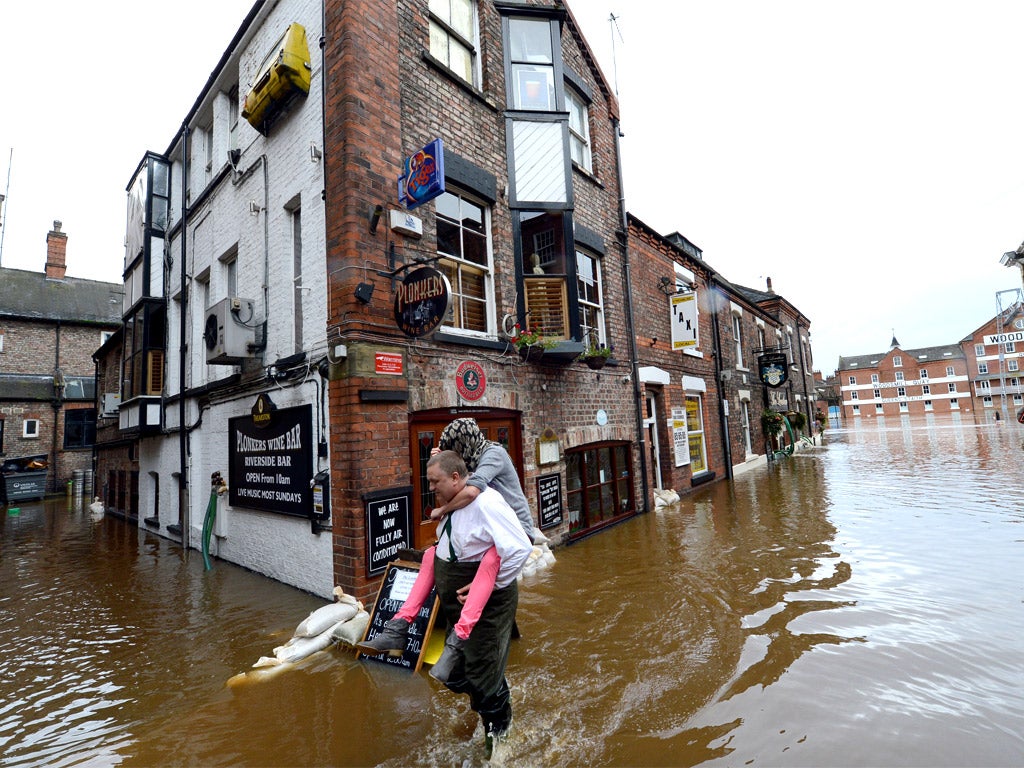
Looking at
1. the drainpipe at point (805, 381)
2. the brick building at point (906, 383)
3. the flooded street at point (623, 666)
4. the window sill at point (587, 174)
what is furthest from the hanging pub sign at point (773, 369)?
the brick building at point (906, 383)

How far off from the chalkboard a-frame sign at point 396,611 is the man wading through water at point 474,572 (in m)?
1.20

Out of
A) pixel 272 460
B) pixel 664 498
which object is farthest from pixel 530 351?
pixel 664 498

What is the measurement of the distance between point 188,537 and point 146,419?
260 cm

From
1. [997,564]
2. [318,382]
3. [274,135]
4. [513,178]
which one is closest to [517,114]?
[513,178]

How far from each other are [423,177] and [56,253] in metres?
30.4

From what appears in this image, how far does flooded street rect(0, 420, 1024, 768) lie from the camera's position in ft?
9.05

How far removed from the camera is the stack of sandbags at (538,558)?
19.8 ft

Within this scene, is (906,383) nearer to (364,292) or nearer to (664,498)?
(664,498)

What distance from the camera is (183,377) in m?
8.94

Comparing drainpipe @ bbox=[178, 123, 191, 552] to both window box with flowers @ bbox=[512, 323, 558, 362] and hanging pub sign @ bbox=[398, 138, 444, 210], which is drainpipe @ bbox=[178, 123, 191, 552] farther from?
window box with flowers @ bbox=[512, 323, 558, 362]

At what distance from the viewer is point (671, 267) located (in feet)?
41.4

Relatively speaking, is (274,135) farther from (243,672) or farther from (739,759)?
(739,759)

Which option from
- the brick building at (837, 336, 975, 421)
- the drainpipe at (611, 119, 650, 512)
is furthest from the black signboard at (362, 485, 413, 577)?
the brick building at (837, 336, 975, 421)

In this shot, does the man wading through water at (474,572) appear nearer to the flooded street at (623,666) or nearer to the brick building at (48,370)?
the flooded street at (623,666)
